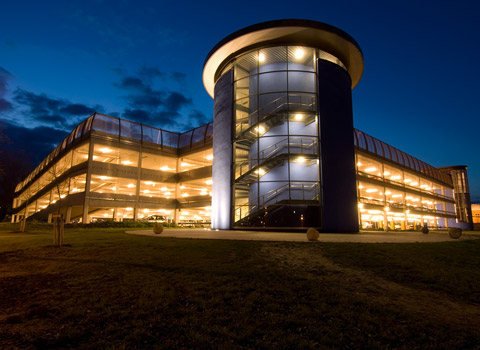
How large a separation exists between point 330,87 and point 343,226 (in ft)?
39.1

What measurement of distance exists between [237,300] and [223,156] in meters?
21.4

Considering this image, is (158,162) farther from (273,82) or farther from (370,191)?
(370,191)

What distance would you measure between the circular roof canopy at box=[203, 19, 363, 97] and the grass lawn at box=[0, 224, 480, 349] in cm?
2046

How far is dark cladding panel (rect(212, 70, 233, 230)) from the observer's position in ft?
85.9

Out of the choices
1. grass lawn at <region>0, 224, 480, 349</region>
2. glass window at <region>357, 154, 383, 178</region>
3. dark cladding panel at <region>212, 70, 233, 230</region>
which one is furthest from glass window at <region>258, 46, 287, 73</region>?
glass window at <region>357, 154, 383, 178</region>

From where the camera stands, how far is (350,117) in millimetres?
26531

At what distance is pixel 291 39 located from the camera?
1009 inches

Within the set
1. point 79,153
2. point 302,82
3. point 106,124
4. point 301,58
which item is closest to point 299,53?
point 301,58

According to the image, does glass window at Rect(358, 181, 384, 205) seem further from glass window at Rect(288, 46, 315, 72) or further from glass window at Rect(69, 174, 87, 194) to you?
glass window at Rect(69, 174, 87, 194)

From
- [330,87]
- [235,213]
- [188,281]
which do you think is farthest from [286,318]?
[330,87]

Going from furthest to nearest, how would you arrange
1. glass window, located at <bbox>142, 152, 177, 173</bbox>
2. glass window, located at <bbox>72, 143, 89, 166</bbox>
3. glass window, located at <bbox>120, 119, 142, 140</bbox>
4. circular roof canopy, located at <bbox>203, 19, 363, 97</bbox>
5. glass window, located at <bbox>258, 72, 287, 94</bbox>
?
glass window, located at <bbox>142, 152, 177, 173</bbox>
glass window, located at <bbox>72, 143, 89, 166</bbox>
glass window, located at <bbox>120, 119, 142, 140</bbox>
glass window, located at <bbox>258, 72, 287, 94</bbox>
circular roof canopy, located at <bbox>203, 19, 363, 97</bbox>

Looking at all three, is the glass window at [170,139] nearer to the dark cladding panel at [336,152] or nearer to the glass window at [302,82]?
the glass window at [302,82]

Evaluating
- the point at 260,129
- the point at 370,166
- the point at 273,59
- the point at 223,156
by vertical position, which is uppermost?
the point at 273,59

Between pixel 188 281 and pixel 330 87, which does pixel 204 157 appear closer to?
pixel 330 87
